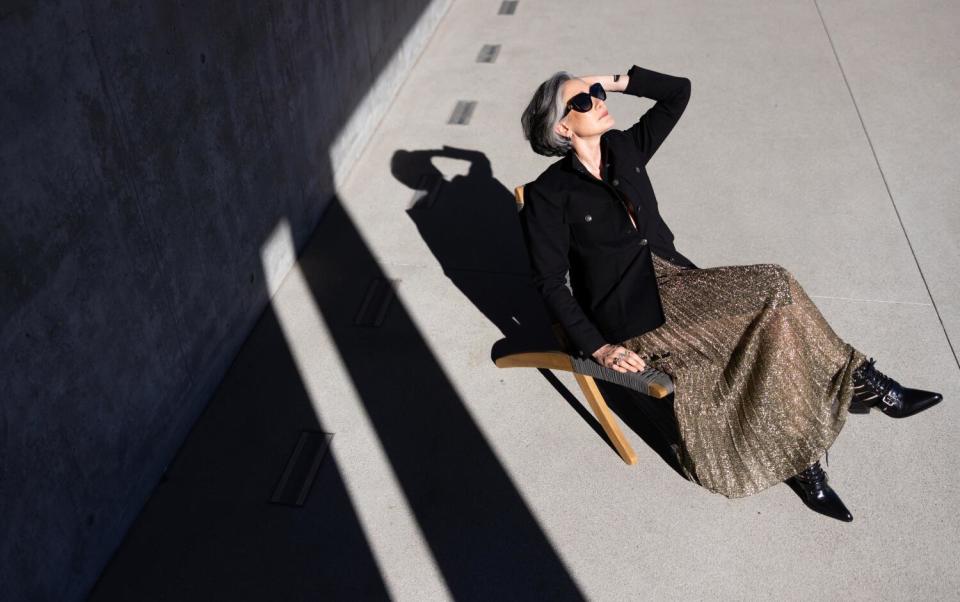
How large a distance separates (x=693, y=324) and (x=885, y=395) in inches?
32.5

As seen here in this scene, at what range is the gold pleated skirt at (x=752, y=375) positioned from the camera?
309 centimetres

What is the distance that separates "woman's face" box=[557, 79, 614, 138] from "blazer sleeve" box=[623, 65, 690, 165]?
386mm

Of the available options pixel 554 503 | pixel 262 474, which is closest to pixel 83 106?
pixel 262 474

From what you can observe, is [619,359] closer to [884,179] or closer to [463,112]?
[884,179]

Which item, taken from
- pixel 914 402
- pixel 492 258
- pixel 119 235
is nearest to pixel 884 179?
pixel 914 402

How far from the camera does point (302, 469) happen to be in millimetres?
3471

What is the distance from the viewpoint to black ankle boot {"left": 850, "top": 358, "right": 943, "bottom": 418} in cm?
329

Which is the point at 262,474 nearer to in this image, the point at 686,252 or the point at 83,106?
the point at 83,106

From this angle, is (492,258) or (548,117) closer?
(548,117)

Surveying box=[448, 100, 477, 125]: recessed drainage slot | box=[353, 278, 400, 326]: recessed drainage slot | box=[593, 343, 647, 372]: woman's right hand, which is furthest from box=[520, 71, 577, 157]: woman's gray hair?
box=[448, 100, 477, 125]: recessed drainage slot

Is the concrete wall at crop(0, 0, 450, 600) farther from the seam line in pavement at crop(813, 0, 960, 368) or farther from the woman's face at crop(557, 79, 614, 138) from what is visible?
the seam line in pavement at crop(813, 0, 960, 368)

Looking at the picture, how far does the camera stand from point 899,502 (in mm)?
3238

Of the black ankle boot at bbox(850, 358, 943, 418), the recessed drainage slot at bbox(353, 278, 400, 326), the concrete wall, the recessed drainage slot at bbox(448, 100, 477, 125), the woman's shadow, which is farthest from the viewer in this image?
the recessed drainage slot at bbox(448, 100, 477, 125)

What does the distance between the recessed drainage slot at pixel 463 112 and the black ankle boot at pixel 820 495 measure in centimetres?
319
